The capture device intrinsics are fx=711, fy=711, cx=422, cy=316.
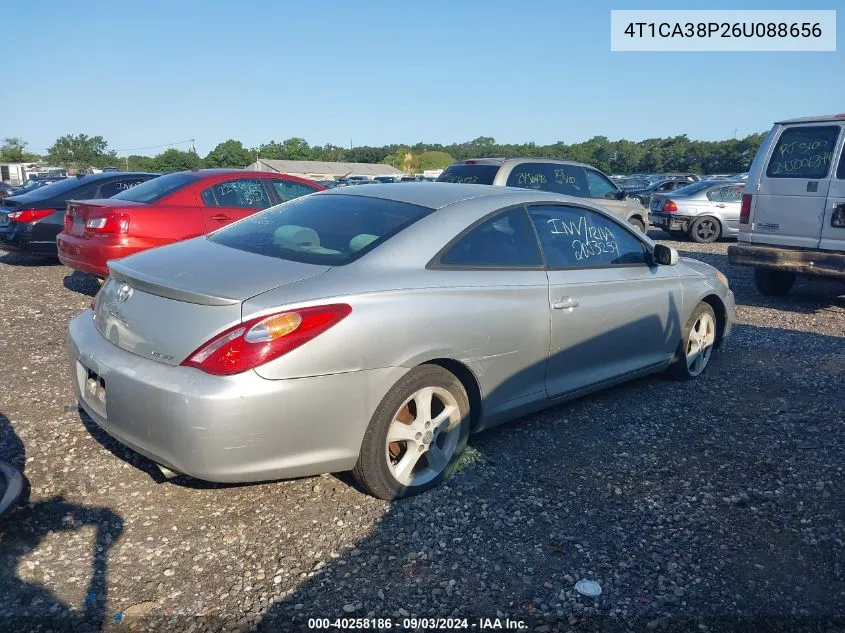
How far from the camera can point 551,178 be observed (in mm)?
10961

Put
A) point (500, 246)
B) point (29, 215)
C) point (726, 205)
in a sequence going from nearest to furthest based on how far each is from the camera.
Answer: point (500, 246) → point (29, 215) → point (726, 205)

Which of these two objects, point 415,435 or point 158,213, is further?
point 158,213

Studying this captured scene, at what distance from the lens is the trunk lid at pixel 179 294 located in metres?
2.97

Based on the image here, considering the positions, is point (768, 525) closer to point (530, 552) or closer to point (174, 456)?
point (530, 552)

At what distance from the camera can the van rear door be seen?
25.6ft

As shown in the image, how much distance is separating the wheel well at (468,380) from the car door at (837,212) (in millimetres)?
5792

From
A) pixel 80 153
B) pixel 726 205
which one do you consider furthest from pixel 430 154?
pixel 726 205

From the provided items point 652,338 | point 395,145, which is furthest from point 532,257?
point 395,145

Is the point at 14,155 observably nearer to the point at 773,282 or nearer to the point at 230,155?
the point at 230,155

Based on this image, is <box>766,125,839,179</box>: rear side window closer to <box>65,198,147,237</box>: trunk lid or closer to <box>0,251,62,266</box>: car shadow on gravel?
<box>65,198,147,237</box>: trunk lid

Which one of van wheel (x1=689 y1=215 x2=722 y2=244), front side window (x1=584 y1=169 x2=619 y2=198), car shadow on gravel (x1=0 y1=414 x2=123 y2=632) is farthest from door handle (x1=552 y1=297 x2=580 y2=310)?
van wheel (x1=689 y1=215 x2=722 y2=244)

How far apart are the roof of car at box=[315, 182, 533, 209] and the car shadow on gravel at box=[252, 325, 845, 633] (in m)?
1.43

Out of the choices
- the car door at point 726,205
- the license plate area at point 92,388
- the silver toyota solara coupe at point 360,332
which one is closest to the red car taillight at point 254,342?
the silver toyota solara coupe at point 360,332

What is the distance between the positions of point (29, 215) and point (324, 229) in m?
7.51
